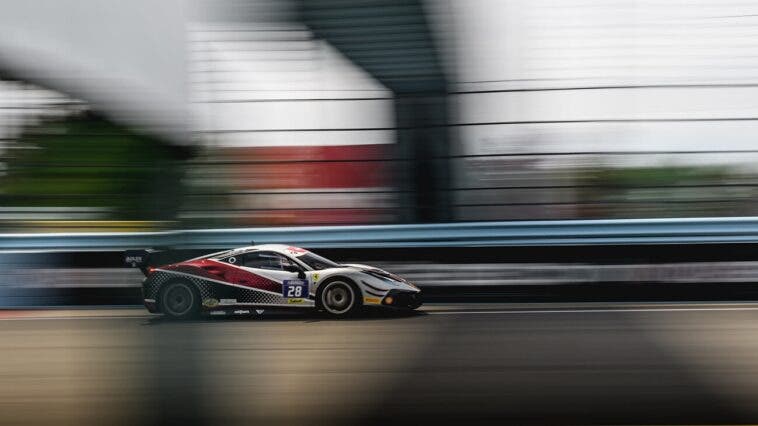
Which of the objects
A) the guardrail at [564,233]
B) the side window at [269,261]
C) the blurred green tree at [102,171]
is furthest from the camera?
the side window at [269,261]

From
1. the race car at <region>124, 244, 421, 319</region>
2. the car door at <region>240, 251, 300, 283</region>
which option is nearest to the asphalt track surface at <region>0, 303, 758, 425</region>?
the race car at <region>124, 244, 421, 319</region>

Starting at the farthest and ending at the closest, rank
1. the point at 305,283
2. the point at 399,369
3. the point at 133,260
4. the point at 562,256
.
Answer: the point at 305,283, the point at 562,256, the point at 399,369, the point at 133,260

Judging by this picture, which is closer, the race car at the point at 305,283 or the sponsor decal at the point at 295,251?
the race car at the point at 305,283

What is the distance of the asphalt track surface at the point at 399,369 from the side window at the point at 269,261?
60 cm

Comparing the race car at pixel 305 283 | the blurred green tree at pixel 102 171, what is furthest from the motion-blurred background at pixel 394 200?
the race car at pixel 305 283

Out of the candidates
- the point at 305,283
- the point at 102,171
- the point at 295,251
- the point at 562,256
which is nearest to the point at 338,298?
the point at 305,283

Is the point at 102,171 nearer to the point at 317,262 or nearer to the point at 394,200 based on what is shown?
the point at 394,200

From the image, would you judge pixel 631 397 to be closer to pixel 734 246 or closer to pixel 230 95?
pixel 230 95

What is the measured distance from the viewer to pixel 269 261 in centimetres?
635

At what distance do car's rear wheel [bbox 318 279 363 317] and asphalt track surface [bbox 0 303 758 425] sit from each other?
0.44 metres

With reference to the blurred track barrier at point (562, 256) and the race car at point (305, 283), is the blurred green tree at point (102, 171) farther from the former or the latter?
the race car at point (305, 283)

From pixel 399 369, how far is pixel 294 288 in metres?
2.43

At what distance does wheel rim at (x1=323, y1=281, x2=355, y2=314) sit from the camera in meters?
6.30

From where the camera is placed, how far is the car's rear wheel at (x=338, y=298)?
6.29 m
